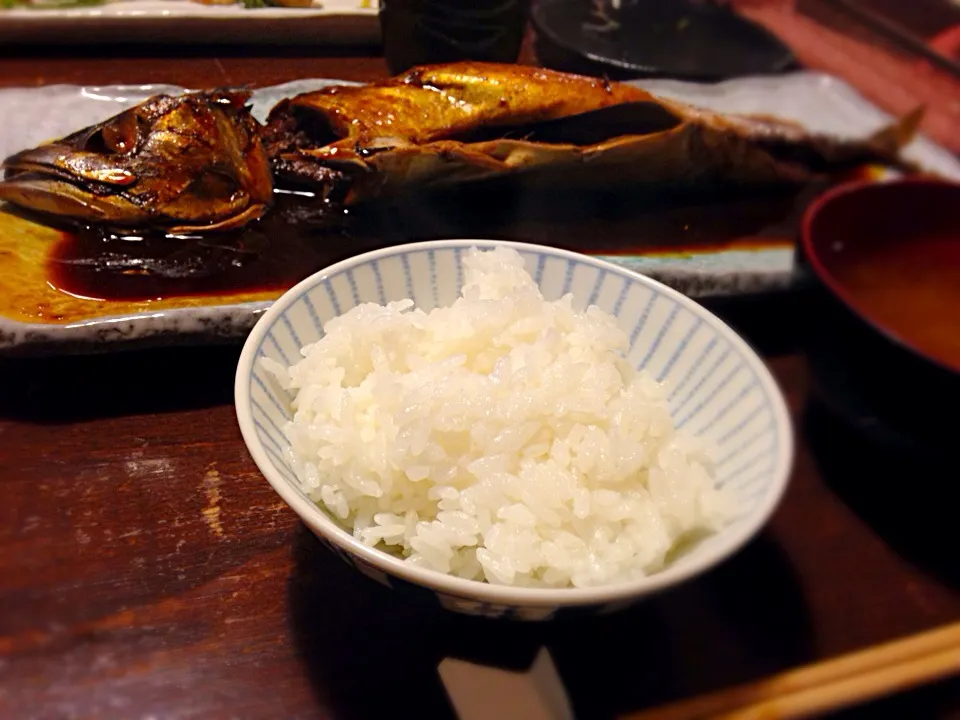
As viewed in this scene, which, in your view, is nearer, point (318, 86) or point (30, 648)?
point (30, 648)

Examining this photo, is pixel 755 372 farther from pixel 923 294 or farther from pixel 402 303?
pixel 923 294

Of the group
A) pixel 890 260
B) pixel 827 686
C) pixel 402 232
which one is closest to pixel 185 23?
pixel 402 232

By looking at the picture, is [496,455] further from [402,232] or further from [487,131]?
[487,131]

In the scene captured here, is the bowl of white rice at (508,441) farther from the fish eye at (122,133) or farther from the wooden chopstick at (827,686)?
the fish eye at (122,133)

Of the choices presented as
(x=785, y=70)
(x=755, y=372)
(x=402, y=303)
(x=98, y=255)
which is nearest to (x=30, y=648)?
(x=402, y=303)

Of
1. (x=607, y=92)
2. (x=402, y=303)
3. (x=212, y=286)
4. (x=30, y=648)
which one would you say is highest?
(x=607, y=92)

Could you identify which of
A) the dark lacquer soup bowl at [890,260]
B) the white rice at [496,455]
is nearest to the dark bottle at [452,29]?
the dark lacquer soup bowl at [890,260]

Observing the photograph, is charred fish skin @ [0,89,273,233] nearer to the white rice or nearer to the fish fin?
the white rice
